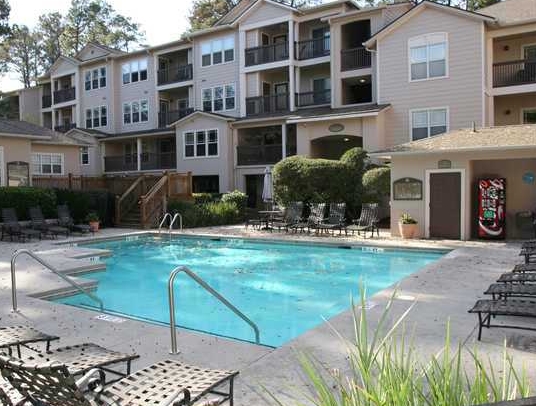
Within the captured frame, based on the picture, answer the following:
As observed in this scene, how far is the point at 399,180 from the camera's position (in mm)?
16531

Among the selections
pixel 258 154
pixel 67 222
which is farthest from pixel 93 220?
pixel 258 154

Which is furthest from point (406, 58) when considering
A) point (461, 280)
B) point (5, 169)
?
point (5, 169)

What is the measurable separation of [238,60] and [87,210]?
13.9 m

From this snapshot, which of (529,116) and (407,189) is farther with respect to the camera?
(529,116)

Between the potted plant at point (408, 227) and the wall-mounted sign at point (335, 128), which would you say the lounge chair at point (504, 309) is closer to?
the potted plant at point (408, 227)

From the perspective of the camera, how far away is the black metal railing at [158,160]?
32188 millimetres

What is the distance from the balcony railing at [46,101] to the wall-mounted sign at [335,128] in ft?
95.4

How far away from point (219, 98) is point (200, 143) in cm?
366

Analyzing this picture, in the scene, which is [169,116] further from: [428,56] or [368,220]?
[368,220]

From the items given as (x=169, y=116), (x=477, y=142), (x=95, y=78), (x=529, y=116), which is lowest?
(x=477, y=142)

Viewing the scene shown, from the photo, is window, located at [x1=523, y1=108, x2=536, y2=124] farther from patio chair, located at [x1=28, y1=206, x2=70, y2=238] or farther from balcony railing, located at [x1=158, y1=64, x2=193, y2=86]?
patio chair, located at [x1=28, y1=206, x2=70, y2=238]

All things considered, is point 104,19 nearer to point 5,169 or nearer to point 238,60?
point 238,60

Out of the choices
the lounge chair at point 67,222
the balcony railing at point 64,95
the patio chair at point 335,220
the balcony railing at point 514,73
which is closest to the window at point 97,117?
the balcony railing at point 64,95

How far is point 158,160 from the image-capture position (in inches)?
1289
